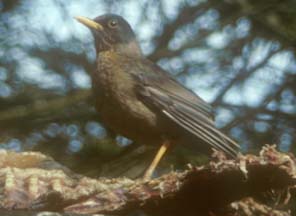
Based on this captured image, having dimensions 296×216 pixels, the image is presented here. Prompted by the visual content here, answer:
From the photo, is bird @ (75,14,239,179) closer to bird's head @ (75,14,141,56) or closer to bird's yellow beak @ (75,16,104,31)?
bird's yellow beak @ (75,16,104,31)

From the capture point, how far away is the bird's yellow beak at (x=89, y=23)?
14.6ft

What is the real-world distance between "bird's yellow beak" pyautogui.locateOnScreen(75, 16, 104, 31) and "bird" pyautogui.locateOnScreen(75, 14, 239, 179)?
0.04 ft

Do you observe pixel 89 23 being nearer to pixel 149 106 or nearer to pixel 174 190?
pixel 149 106

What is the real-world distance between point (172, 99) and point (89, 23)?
73cm

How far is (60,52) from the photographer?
433cm

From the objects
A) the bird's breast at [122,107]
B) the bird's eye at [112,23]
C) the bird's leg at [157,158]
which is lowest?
the bird's leg at [157,158]

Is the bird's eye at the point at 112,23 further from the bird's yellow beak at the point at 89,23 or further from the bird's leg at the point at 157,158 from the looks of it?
the bird's leg at the point at 157,158

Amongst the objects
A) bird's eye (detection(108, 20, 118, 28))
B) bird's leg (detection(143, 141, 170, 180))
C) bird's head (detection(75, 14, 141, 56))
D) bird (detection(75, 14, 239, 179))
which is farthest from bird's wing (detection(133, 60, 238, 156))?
bird's eye (detection(108, 20, 118, 28))

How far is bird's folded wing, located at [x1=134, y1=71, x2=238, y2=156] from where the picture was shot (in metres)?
4.14

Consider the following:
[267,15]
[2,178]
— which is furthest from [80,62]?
[2,178]

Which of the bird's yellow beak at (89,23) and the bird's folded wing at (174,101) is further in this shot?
the bird's yellow beak at (89,23)

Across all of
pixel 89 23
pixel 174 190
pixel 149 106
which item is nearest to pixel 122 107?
pixel 149 106

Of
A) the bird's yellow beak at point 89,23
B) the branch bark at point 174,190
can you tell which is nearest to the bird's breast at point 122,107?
the bird's yellow beak at point 89,23

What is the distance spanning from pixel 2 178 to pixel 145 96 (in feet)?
5.70
